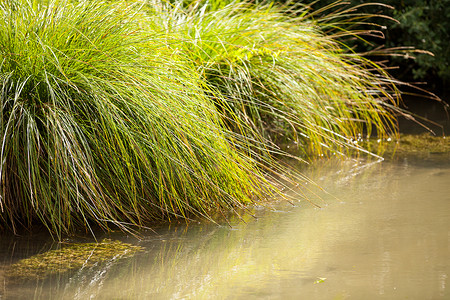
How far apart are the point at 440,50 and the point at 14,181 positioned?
4518 millimetres

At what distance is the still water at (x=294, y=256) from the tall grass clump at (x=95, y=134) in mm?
172

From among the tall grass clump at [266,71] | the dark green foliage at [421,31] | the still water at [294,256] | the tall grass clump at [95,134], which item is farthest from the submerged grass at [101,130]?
the dark green foliage at [421,31]

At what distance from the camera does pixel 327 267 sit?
8.57ft

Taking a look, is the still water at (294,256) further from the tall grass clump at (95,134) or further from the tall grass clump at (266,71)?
the tall grass clump at (266,71)

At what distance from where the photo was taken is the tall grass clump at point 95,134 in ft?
9.88

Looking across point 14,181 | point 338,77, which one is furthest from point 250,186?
point 338,77

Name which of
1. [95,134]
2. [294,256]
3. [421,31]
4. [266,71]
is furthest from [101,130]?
[421,31]

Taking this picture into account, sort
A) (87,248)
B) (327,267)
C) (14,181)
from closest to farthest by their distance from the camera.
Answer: (327,267), (87,248), (14,181)

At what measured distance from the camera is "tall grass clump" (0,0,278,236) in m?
3.01

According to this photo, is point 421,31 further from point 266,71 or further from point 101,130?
point 101,130

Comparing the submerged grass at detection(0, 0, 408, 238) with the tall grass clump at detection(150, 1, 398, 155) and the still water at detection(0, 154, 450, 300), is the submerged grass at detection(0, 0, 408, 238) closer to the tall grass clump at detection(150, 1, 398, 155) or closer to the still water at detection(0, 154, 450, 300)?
the still water at detection(0, 154, 450, 300)

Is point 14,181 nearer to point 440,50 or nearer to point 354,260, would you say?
point 354,260

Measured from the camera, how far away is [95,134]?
3.15 metres

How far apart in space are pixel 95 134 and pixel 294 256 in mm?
1126
